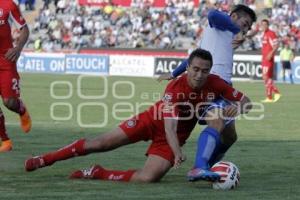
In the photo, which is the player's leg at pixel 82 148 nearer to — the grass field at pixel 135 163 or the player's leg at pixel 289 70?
the grass field at pixel 135 163

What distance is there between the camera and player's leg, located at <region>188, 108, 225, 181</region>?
8336 mm

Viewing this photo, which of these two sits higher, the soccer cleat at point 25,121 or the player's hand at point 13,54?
the player's hand at point 13,54

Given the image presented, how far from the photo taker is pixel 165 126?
29.0ft

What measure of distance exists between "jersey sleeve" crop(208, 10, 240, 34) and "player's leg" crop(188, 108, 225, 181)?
122 cm

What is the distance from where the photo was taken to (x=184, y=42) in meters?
46.7

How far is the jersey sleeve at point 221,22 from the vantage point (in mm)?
9836

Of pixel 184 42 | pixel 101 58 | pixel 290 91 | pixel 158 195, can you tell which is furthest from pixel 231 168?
pixel 184 42

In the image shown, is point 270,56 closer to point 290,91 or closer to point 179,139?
point 290,91

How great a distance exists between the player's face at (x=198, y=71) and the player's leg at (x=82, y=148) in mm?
950

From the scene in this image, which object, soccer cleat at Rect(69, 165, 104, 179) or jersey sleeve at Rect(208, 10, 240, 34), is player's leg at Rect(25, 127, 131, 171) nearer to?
soccer cleat at Rect(69, 165, 104, 179)

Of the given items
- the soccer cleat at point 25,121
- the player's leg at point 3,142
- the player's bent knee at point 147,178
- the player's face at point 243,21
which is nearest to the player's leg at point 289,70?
the soccer cleat at point 25,121

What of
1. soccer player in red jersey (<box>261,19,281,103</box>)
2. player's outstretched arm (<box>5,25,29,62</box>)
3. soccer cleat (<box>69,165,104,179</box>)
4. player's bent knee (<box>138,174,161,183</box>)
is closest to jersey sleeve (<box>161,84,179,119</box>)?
player's bent knee (<box>138,174,161,183</box>)

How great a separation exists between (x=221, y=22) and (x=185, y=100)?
1292 mm

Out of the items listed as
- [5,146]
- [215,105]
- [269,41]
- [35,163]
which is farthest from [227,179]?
[269,41]
